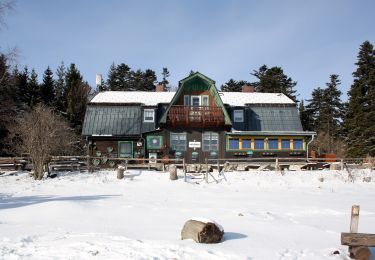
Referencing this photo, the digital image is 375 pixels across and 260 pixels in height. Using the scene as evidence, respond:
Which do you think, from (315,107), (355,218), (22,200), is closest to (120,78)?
(315,107)

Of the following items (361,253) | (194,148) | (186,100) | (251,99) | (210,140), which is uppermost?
(251,99)

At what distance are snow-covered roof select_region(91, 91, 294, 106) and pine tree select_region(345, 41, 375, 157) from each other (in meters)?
11.4

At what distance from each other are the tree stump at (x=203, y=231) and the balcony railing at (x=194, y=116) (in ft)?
65.5

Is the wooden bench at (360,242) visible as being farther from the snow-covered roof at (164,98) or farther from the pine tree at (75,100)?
the pine tree at (75,100)

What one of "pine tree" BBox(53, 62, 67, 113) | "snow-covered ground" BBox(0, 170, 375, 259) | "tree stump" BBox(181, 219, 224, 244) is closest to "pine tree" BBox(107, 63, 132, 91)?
"pine tree" BBox(53, 62, 67, 113)

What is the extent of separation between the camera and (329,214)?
12.9 meters

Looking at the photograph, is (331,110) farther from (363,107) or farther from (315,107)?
(363,107)

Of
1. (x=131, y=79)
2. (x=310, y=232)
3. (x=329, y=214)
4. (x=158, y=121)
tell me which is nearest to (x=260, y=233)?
(x=310, y=232)

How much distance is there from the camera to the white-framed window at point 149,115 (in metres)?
30.1

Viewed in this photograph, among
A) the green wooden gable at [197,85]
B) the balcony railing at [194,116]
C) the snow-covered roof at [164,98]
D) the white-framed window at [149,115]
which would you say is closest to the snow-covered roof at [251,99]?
the snow-covered roof at [164,98]

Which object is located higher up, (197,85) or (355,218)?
(197,85)

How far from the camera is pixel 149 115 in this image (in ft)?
99.3

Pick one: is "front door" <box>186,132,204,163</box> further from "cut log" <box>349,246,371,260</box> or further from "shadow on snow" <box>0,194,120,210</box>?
"cut log" <box>349,246,371,260</box>

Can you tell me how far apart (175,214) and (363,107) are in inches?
1323
